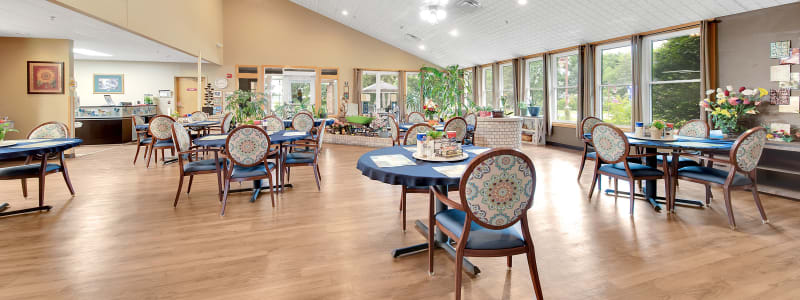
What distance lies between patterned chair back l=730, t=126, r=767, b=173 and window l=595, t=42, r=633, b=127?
418 cm

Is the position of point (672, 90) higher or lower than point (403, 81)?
lower

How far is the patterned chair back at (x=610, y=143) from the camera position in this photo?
141 inches

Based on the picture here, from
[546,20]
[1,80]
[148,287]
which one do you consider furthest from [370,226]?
[1,80]

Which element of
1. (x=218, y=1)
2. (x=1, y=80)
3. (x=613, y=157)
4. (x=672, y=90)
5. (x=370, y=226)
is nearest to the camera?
(x=370, y=226)

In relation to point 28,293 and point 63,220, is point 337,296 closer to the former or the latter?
point 28,293

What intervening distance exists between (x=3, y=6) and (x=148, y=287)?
16.6ft

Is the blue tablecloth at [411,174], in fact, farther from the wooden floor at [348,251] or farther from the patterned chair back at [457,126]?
the patterned chair back at [457,126]

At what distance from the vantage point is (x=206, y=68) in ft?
39.0

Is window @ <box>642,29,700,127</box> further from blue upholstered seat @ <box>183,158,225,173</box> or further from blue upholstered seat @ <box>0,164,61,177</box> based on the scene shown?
blue upholstered seat @ <box>0,164,61,177</box>

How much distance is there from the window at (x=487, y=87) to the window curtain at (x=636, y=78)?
16.8ft

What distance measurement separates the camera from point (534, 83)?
992 cm

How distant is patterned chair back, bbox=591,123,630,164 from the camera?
141 inches

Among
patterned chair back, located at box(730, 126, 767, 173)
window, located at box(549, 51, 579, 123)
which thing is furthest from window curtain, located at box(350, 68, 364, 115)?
patterned chair back, located at box(730, 126, 767, 173)

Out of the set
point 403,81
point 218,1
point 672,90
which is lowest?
point 672,90
